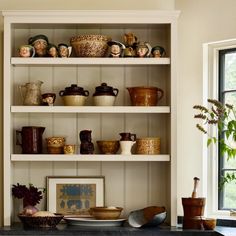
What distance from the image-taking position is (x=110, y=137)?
412 centimetres

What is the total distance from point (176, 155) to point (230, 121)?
42 cm

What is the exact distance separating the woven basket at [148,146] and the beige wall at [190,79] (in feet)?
0.79

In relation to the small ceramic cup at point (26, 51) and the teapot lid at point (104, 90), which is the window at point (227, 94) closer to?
the teapot lid at point (104, 90)

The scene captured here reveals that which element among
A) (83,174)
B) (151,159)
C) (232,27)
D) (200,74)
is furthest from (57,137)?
(232,27)

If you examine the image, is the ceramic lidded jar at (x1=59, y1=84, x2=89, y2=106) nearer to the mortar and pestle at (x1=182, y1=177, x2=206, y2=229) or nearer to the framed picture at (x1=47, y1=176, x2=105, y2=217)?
the framed picture at (x1=47, y1=176, x2=105, y2=217)

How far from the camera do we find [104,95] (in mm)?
3920

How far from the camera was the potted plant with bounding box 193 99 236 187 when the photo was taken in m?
3.68

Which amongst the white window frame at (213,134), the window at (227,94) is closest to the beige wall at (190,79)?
the white window frame at (213,134)

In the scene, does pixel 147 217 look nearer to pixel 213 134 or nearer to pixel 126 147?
pixel 126 147

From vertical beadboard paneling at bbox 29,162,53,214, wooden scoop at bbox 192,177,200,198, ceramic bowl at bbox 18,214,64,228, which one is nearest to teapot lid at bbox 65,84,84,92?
vertical beadboard paneling at bbox 29,162,53,214

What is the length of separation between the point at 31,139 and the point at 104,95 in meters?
0.56

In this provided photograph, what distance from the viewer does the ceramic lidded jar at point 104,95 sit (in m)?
3.92

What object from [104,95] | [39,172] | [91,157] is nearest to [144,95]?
[104,95]

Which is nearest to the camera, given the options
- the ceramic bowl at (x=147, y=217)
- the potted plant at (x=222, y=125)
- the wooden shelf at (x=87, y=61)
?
the potted plant at (x=222, y=125)
